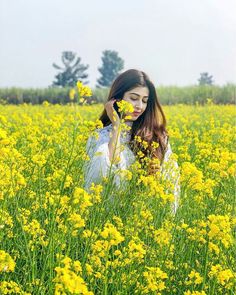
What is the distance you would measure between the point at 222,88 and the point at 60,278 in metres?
16.9

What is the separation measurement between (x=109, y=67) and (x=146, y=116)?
2091 inches

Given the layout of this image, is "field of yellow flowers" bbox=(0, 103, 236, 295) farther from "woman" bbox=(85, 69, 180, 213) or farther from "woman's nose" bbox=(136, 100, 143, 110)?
"woman's nose" bbox=(136, 100, 143, 110)

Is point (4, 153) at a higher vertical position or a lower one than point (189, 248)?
higher

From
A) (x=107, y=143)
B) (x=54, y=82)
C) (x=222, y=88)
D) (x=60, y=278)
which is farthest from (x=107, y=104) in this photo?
(x=54, y=82)

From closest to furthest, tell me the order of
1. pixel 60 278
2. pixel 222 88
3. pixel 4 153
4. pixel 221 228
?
1. pixel 60 278
2. pixel 221 228
3. pixel 4 153
4. pixel 222 88

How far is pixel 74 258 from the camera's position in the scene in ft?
8.92

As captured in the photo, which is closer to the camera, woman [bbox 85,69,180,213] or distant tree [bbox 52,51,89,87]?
woman [bbox 85,69,180,213]

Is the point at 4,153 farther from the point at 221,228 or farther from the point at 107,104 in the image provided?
the point at 107,104

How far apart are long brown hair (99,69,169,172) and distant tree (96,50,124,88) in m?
52.3

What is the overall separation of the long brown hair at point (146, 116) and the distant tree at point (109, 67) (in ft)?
172

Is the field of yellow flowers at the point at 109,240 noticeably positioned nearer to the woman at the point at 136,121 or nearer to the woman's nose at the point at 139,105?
the woman at the point at 136,121

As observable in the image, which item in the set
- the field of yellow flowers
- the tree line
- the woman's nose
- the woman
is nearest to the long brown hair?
the woman

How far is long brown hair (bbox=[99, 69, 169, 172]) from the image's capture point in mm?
4043

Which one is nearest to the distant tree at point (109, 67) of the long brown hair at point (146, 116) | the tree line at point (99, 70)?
the tree line at point (99, 70)
